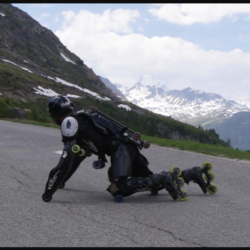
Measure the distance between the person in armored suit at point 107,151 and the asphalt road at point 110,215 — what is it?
28 cm

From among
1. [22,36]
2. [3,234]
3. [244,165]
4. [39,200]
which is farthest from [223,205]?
[22,36]

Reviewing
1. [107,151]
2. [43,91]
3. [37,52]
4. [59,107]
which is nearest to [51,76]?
[37,52]

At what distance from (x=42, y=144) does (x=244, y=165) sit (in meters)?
7.48

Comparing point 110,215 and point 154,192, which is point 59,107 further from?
point 154,192

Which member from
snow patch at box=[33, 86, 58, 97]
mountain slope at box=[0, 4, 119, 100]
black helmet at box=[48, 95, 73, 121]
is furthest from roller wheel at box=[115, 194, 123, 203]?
mountain slope at box=[0, 4, 119, 100]

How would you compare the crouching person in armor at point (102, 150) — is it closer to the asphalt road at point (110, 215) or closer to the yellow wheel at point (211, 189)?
the asphalt road at point (110, 215)

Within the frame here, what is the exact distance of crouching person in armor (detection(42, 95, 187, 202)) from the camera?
588cm

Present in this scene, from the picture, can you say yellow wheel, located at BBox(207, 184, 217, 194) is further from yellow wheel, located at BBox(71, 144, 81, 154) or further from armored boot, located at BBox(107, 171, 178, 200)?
yellow wheel, located at BBox(71, 144, 81, 154)

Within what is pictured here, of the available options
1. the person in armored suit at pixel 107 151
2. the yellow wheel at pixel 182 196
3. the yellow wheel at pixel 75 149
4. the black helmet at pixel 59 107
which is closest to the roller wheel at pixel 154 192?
the person in armored suit at pixel 107 151

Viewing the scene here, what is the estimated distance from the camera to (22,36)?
165m

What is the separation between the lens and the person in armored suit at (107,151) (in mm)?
5887

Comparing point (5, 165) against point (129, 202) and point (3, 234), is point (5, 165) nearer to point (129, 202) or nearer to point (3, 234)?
point (129, 202)

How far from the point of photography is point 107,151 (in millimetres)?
6324

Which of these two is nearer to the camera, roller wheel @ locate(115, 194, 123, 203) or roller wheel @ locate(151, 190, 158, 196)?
roller wheel @ locate(115, 194, 123, 203)
